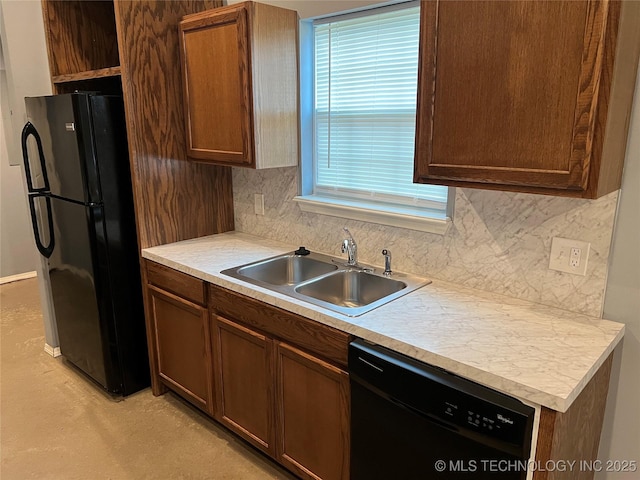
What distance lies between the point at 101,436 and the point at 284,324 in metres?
1.34

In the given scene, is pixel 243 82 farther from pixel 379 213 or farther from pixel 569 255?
pixel 569 255

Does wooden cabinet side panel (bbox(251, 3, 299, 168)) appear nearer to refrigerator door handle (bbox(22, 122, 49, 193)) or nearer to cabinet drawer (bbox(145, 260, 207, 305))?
cabinet drawer (bbox(145, 260, 207, 305))

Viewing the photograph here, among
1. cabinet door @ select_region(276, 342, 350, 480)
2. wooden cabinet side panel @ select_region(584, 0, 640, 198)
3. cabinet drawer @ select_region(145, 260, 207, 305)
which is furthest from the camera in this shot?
cabinet drawer @ select_region(145, 260, 207, 305)

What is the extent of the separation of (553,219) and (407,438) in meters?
0.93

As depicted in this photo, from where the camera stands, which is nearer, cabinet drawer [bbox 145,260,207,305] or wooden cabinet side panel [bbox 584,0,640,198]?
wooden cabinet side panel [bbox 584,0,640,198]

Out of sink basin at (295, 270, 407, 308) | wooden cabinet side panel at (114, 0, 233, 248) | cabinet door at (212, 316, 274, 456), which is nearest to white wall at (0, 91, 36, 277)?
wooden cabinet side panel at (114, 0, 233, 248)

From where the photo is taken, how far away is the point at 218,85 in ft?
7.72

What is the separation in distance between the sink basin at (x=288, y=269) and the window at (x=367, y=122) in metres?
0.28

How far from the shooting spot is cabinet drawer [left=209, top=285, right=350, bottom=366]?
173 cm

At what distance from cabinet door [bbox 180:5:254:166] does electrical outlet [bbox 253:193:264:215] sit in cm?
40

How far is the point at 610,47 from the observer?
1.25 metres

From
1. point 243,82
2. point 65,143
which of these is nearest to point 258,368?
point 243,82

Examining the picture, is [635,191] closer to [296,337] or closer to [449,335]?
[449,335]

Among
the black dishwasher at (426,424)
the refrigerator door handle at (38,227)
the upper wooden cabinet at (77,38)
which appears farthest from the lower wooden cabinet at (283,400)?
the upper wooden cabinet at (77,38)
